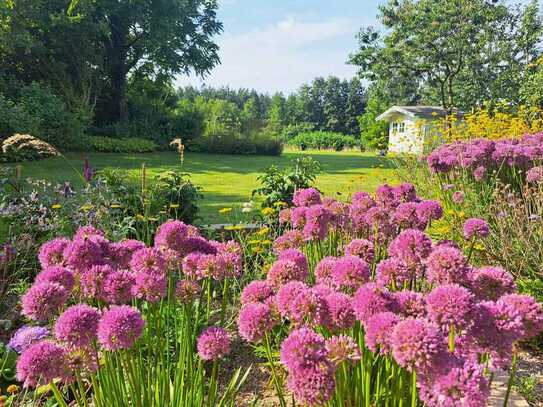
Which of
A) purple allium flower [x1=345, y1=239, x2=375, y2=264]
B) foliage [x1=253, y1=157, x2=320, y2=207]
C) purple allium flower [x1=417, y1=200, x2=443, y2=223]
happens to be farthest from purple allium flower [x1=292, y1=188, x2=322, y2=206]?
foliage [x1=253, y1=157, x2=320, y2=207]

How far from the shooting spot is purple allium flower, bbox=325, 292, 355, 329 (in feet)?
3.38

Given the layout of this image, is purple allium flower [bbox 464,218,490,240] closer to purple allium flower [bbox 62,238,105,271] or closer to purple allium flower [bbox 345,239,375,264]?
purple allium flower [bbox 345,239,375,264]

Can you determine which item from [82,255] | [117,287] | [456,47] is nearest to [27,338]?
[82,255]

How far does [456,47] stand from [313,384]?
2854cm

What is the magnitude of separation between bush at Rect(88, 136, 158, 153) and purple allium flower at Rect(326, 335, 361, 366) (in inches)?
756

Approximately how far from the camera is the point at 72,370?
3.51 feet

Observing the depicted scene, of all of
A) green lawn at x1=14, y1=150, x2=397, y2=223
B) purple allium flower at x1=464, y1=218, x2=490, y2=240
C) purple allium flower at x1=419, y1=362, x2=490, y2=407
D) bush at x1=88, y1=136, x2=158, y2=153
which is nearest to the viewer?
purple allium flower at x1=419, y1=362, x2=490, y2=407

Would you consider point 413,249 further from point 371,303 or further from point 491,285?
point 371,303

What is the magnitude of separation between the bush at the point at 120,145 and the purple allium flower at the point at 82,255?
18577mm

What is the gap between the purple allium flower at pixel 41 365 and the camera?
1.00 meters

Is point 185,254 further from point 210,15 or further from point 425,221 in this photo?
point 210,15

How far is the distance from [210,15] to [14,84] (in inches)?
489

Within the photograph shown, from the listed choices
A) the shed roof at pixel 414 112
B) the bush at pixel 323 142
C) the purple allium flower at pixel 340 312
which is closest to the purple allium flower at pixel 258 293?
the purple allium flower at pixel 340 312

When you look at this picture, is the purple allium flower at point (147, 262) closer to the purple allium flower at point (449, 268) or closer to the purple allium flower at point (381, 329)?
the purple allium flower at point (381, 329)
